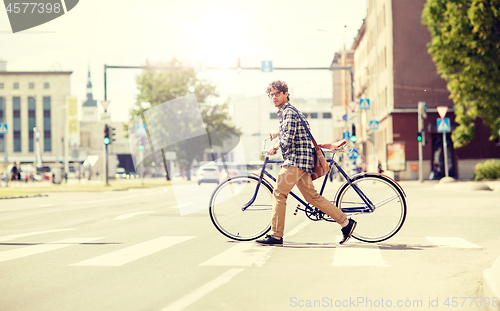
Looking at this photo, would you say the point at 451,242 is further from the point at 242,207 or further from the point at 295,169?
the point at 242,207

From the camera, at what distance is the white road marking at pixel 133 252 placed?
6.55 m

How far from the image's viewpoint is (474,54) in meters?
27.0

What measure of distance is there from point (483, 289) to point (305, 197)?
2.80 meters

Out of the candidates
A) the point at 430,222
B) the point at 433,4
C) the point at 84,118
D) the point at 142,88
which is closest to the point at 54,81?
the point at 84,118

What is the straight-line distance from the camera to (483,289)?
16.1 feet

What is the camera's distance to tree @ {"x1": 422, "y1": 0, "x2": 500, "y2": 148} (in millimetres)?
25812

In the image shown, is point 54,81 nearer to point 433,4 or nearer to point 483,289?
point 433,4

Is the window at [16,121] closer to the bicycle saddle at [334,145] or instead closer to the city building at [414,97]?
the city building at [414,97]

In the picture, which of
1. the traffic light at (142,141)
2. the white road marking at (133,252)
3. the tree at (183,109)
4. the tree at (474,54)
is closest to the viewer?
the white road marking at (133,252)

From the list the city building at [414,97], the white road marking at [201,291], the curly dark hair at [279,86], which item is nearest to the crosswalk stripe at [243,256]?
the white road marking at [201,291]

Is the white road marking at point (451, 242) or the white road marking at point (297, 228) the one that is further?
the white road marking at point (297, 228)

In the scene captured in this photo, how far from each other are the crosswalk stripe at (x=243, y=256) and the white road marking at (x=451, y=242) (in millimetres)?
2265

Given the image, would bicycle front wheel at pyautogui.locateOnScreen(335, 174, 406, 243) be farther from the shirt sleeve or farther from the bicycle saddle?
the shirt sleeve

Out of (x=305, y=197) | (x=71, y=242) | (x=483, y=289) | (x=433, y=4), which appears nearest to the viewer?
(x=483, y=289)
